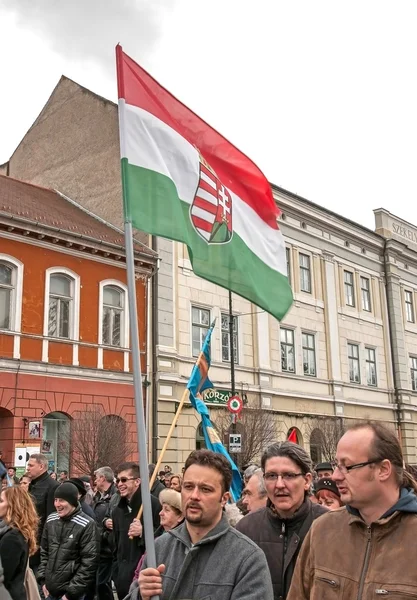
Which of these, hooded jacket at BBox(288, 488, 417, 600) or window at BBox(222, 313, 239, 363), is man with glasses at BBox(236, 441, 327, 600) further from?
window at BBox(222, 313, 239, 363)

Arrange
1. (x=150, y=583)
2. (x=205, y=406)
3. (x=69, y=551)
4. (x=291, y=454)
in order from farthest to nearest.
Result: (x=205, y=406) → (x=69, y=551) → (x=291, y=454) → (x=150, y=583)

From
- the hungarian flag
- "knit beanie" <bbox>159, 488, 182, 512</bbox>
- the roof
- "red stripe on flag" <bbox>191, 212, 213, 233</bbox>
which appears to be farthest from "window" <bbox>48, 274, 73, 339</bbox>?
"red stripe on flag" <bbox>191, 212, 213, 233</bbox>

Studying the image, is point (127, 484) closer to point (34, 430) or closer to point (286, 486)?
point (286, 486)

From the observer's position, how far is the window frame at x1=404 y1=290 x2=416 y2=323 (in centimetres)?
3900

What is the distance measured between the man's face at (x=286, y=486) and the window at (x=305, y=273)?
27802 millimetres

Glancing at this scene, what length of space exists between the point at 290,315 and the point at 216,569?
1085 inches

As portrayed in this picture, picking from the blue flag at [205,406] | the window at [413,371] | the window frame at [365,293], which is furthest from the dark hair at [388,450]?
the window at [413,371]

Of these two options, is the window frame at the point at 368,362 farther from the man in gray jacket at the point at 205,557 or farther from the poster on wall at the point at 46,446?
the man in gray jacket at the point at 205,557

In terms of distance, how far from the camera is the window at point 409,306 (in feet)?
128

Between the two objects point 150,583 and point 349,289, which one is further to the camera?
point 349,289

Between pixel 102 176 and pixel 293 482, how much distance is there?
76.7 feet

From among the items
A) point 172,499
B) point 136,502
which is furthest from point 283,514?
point 136,502

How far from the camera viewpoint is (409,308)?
1548 inches

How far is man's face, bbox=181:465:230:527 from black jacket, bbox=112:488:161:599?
3520mm
